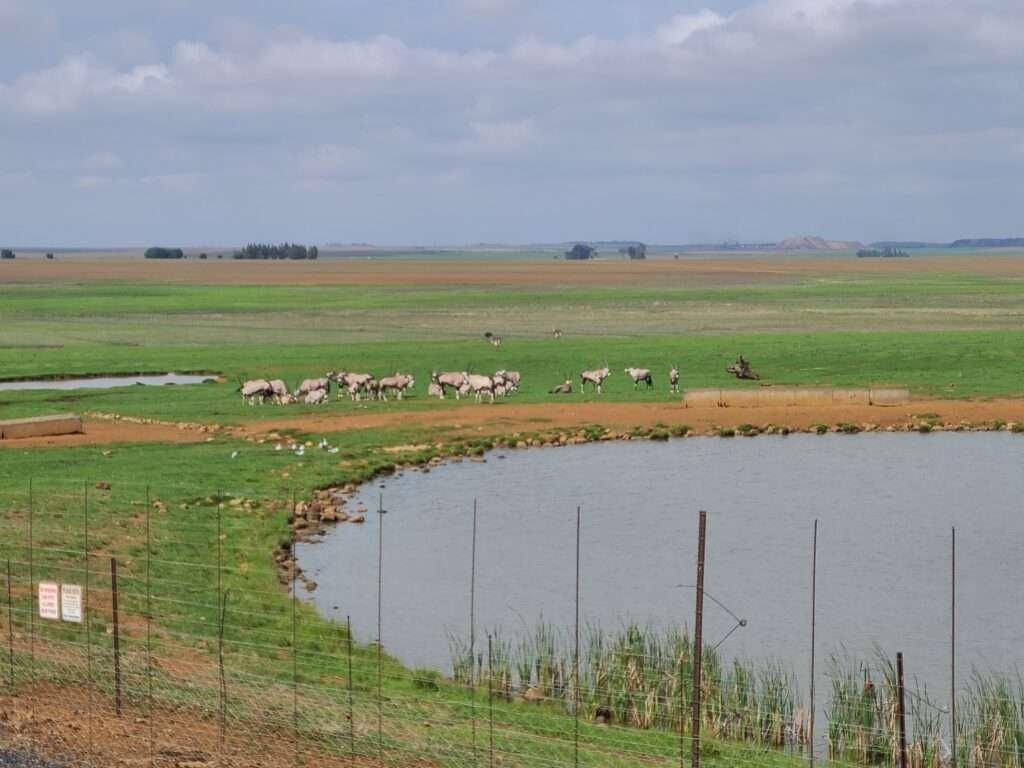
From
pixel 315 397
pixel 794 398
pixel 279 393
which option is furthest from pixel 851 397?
pixel 279 393

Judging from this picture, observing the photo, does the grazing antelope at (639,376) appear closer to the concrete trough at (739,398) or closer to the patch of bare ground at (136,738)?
the concrete trough at (739,398)

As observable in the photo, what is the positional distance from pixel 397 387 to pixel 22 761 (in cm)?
3945

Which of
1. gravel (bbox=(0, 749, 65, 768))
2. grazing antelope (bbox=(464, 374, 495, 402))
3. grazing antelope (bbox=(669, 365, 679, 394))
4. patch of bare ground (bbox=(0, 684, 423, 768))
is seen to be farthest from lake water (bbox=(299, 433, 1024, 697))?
grazing antelope (bbox=(669, 365, 679, 394))

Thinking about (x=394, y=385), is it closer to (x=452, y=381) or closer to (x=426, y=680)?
(x=452, y=381)

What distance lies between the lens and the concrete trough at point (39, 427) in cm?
4281

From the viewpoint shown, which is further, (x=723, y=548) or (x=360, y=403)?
(x=360, y=403)

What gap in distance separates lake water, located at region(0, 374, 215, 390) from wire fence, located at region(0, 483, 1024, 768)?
36.3 metres

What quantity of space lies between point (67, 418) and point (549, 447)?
1441 cm

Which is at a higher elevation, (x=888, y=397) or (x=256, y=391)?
(x=888, y=397)

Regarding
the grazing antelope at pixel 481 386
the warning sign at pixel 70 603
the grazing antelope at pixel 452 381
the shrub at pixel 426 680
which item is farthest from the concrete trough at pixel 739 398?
the warning sign at pixel 70 603

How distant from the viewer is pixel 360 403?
51.7m

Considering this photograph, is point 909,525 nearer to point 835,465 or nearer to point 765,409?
point 835,465

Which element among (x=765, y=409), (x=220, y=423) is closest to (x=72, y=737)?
(x=220, y=423)

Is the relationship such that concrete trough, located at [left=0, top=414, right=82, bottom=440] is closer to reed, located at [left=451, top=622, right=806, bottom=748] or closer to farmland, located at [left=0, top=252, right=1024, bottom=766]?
farmland, located at [left=0, top=252, right=1024, bottom=766]
